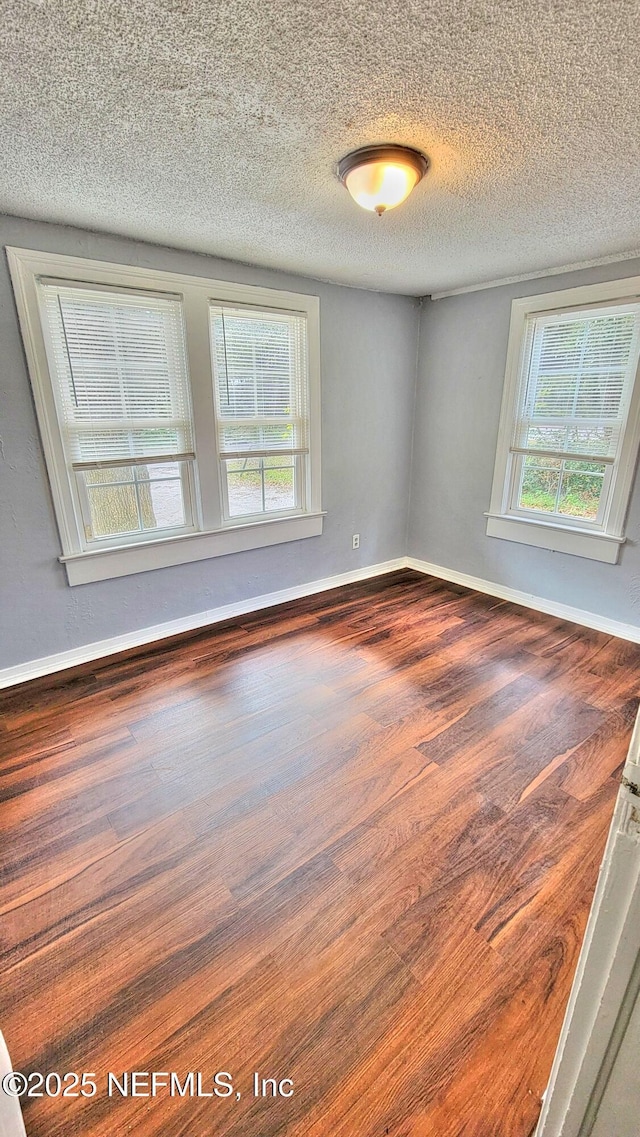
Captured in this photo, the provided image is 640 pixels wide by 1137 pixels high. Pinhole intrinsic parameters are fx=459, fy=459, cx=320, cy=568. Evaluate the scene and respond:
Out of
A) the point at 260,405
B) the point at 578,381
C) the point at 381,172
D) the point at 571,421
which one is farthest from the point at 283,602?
the point at 381,172

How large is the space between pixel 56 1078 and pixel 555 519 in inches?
142

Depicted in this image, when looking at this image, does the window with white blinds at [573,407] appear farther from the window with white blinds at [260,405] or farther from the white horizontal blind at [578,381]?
the window with white blinds at [260,405]

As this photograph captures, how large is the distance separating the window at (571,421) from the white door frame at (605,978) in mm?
2879

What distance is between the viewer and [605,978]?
2.02ft

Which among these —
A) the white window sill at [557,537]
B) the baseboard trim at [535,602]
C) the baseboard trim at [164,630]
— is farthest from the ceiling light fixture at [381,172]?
the baseboard trim at [535,602]

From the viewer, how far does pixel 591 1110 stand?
691 millimetres

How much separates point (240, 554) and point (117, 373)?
137cm

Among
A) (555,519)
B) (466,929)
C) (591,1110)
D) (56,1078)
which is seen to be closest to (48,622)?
(56,1078)

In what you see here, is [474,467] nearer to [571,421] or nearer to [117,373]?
[571,421]

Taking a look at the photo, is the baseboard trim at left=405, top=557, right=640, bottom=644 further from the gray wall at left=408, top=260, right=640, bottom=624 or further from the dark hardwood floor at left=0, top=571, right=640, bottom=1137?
the dark hardwood floor at left=0, top=571, right=640, bottom=1137

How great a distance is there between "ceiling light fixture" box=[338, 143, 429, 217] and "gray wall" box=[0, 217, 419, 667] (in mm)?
1367

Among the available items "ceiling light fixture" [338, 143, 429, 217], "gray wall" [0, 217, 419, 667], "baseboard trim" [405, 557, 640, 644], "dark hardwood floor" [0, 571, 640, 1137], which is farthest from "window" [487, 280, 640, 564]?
"ceiling light fixture" [338, 143, 429, 217]

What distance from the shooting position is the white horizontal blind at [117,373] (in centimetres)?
238

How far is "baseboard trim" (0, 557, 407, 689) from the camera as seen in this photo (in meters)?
2.61
